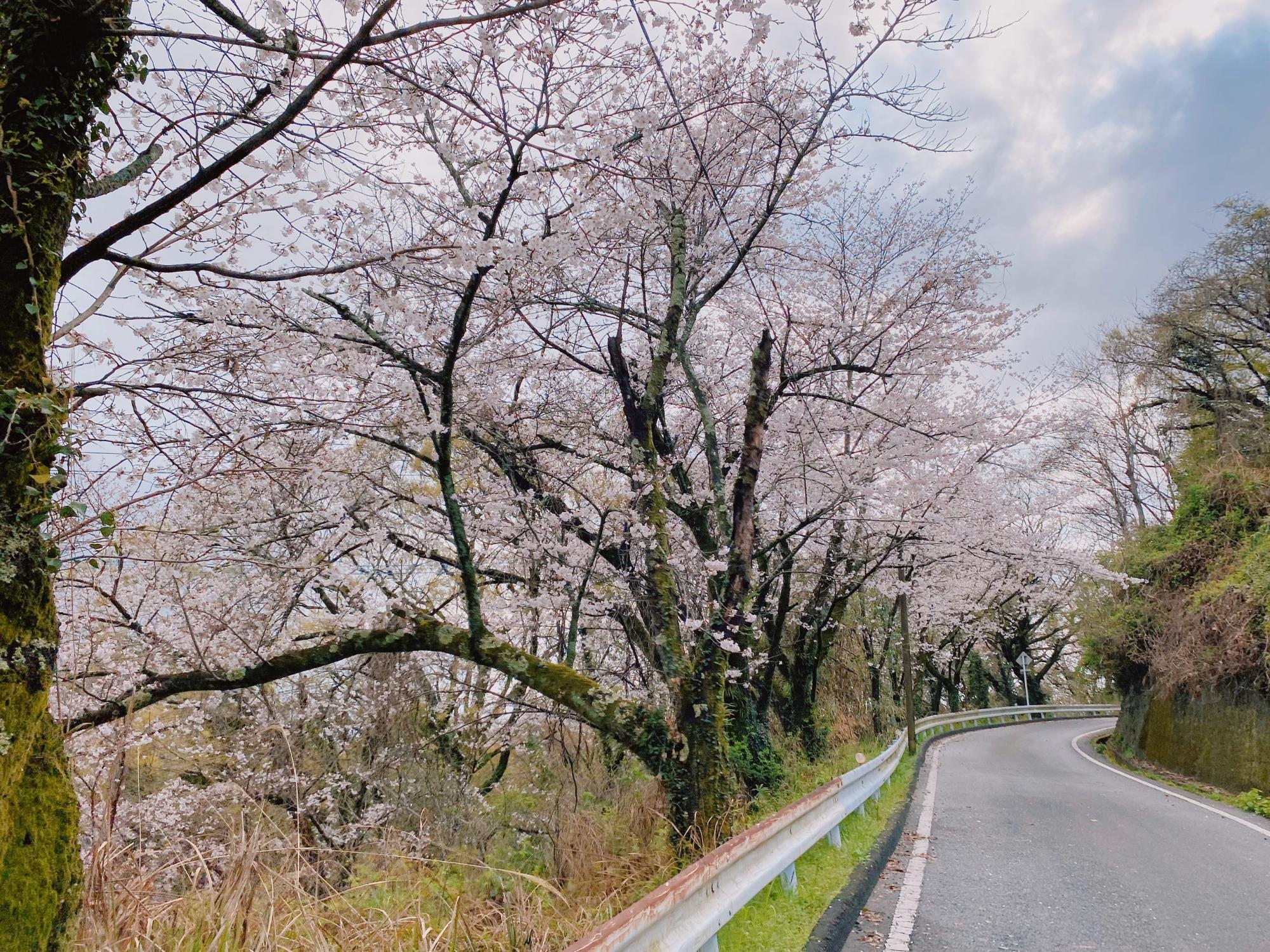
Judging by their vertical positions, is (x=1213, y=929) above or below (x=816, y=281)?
below

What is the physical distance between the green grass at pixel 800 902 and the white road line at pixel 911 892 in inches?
16.8

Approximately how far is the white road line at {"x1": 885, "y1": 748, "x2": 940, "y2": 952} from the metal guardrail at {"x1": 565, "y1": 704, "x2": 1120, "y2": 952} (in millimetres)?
688

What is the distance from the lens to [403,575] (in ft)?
31.4

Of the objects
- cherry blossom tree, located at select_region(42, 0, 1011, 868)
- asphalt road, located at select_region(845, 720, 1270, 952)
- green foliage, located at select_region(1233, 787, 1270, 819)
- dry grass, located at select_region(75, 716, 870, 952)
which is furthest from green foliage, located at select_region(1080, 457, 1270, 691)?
dry grass, located at select_region(75, 716, 870, 952)

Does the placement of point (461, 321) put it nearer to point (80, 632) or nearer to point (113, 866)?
point (113, 866)

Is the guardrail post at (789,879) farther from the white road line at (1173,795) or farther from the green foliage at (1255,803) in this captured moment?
the green foliage at (1255,803)

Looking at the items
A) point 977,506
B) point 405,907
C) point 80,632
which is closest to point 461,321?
point 405,907

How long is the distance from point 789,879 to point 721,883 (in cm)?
162

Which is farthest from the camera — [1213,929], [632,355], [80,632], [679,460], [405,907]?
[632,355]

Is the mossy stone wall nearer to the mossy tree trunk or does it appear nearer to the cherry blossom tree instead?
the cherry blossom tree

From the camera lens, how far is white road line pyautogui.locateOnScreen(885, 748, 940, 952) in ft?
14.1

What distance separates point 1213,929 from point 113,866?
6433mm

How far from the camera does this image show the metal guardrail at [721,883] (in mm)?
2811

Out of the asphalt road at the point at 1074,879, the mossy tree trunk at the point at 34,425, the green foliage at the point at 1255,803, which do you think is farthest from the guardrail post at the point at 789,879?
the green foliage at the point at 1255,803
